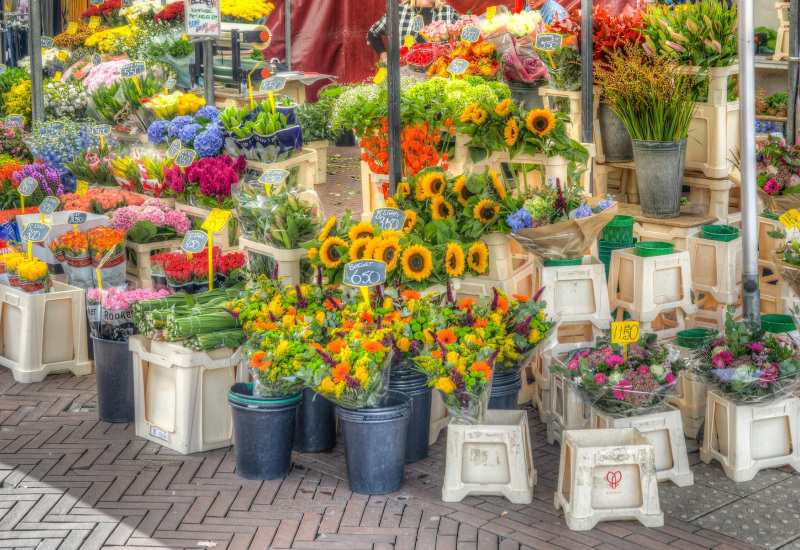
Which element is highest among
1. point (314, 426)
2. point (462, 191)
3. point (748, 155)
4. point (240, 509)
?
point (748, 155)

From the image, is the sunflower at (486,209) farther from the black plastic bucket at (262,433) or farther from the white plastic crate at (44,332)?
the white plastic crate at (44,332)

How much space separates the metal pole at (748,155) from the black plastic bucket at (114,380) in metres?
2.80

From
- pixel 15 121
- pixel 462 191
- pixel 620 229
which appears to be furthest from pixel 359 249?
pixel 15 121

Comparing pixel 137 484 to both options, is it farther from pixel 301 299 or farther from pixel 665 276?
pixel 665 276

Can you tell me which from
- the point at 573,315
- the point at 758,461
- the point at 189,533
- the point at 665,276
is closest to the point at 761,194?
the point at 665,276

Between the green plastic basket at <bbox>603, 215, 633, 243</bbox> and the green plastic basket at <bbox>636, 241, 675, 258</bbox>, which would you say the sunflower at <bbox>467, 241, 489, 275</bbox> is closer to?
the green plastic basket at <bbox>636, 241, 675, 258</bbox>

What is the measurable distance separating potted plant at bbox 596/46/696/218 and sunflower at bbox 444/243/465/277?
1553 mm

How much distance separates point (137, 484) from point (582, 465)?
1.81m

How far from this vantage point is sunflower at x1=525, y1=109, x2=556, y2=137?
498cm

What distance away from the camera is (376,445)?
12.7ft

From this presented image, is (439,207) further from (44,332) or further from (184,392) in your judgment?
(44,332)

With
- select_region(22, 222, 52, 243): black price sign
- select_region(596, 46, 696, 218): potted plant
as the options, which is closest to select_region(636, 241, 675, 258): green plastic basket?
select_region(596, 46, 696, 218): potted plant

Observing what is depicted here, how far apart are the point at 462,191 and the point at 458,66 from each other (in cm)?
220

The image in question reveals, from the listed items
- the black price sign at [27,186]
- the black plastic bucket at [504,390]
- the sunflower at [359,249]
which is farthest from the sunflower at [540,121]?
the black price sign at [27,186]
